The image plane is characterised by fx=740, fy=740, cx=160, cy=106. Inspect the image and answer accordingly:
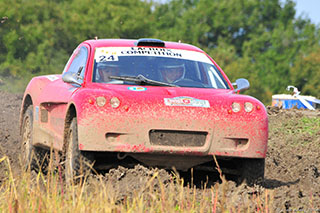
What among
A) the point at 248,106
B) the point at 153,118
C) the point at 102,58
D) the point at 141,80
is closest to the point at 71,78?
the point at 102,58

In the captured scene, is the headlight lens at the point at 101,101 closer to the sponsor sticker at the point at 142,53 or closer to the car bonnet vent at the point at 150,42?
the sponsor sticker at the point at 142,53

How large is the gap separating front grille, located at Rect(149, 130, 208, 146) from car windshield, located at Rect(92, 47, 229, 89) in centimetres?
94

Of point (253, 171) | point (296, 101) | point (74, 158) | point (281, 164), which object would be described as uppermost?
point (74, 158)

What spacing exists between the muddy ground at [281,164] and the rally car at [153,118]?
26cm

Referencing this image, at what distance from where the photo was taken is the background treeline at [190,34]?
55.4 metres

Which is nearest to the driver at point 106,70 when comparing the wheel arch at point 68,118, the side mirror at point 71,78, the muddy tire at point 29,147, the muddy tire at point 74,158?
the side mirror at point 71,78

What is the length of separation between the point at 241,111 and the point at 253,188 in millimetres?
754

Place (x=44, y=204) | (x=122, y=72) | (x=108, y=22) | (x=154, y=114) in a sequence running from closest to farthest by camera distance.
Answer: (x=44, y=204) → (x=154, y=114) → (x=122, y=72) → (x=108, y=22)

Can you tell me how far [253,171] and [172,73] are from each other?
1547mm

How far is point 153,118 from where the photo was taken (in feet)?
22.7

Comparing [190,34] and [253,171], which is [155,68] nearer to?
[253,171]

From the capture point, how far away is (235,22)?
69625mm

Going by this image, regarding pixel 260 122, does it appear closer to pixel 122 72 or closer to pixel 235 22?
pixel 122 72

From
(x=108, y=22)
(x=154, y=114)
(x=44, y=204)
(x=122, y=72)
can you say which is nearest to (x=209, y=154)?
(x=154, y=114)
